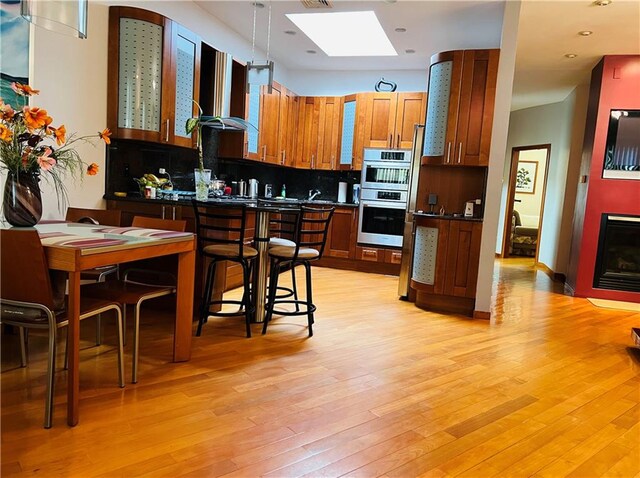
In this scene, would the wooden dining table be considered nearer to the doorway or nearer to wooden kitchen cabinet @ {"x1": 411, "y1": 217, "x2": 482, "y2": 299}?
wooden kitchen cabinet @ {"x1": 411, "y1": 217, "x2": 482, "y2": 299}

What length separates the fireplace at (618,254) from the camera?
5133 millimetres

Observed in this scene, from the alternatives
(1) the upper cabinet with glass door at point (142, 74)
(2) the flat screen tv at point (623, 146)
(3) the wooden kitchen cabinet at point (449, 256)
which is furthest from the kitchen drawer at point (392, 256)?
(1) the upper cabinet with glass door at point (142, 74)

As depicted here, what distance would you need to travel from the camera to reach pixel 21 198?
86.7 inches

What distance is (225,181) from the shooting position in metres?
5.57

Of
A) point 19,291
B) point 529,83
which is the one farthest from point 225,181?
point 529,83

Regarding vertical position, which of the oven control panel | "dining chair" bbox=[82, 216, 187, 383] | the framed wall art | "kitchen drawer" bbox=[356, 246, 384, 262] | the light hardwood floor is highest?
the framed wall art

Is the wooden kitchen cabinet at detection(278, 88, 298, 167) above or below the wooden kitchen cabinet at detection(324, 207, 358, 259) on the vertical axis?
above

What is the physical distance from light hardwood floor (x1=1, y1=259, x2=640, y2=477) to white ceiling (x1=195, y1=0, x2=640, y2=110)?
302cm

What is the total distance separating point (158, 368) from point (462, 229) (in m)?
2.90

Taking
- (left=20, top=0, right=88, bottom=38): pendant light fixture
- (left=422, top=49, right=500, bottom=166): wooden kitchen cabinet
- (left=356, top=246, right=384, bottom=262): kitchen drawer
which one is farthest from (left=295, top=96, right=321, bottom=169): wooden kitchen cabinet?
(left=20, top=0, right=88, bottom=38): pendant light fixture

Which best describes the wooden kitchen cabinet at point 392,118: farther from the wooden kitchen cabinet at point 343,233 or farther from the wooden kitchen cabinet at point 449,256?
the wooden kitchen cabinet at point 449,256

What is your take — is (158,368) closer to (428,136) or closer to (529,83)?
(428,136)

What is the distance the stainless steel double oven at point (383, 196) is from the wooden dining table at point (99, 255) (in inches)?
144

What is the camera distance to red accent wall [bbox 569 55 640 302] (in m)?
5.04
